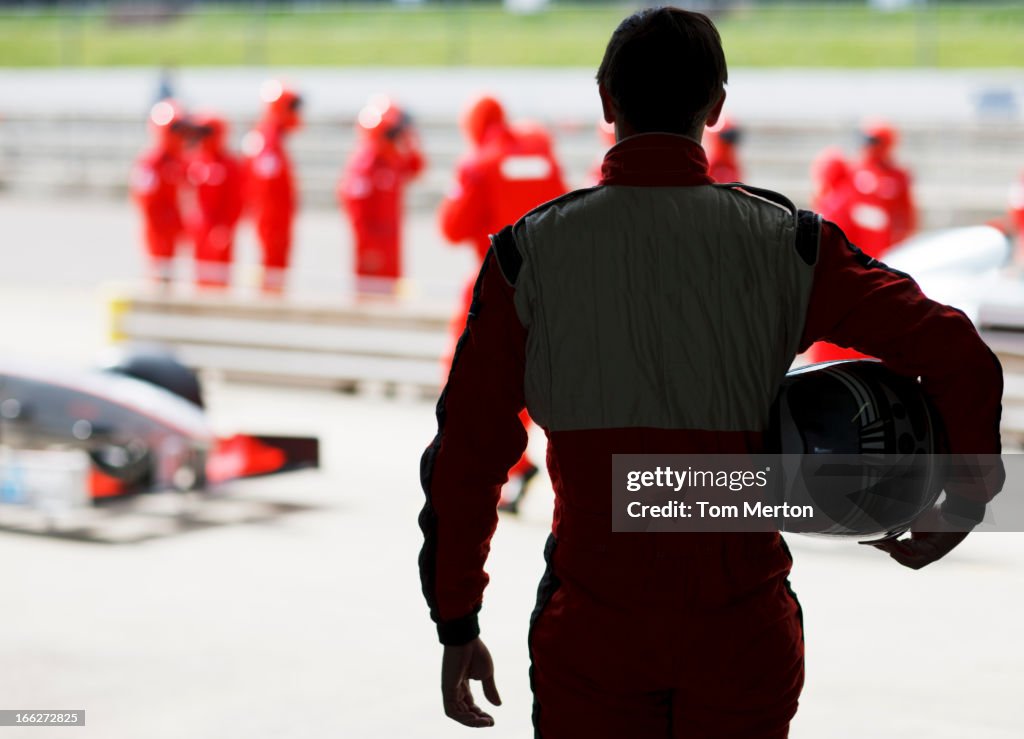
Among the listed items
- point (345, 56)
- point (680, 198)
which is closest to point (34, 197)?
point (345, 56)

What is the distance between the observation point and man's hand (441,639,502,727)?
85.4 inches

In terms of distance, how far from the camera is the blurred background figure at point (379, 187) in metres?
11.7

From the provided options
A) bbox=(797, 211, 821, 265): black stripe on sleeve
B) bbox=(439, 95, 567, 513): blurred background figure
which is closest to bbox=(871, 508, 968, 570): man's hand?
bbox=(797, 211, 821, 265): black stripe on sleeve

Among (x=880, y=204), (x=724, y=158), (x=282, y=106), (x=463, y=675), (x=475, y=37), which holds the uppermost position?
(x=475, y=37)

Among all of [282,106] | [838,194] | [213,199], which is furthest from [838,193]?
[213,199]

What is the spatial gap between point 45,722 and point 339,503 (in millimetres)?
2848

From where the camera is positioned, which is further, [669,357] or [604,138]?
[604,138]

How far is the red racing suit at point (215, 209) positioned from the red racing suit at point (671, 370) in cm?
1034

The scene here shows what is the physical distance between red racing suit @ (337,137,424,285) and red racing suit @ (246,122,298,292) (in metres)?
0.65

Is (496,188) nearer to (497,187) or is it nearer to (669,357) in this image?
(497,187)

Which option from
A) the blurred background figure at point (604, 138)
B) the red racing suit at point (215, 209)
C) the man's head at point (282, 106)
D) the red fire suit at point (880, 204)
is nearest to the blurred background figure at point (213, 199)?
the red racing suit at point (215, 209)

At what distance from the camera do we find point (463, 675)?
7.13 feet

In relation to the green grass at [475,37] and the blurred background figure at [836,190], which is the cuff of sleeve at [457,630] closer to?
the blurred background figure at [836,190]

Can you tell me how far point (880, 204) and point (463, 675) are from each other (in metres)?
8.11
